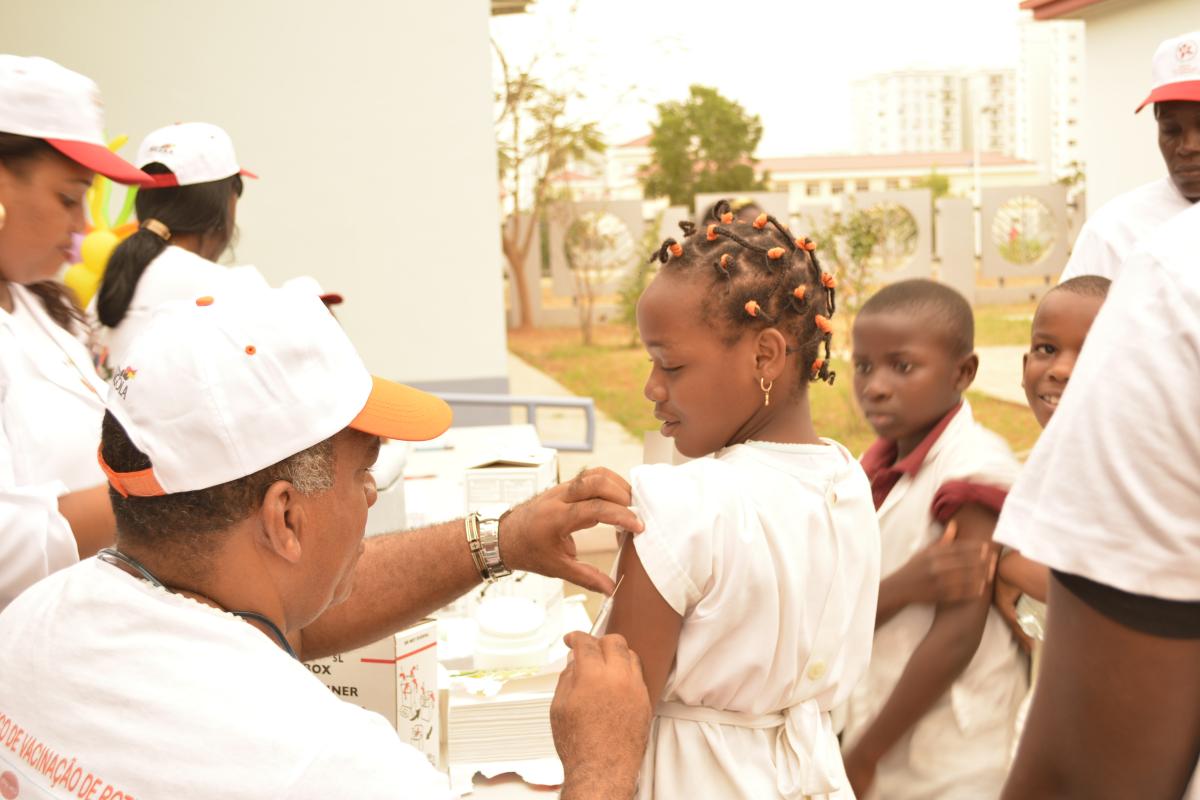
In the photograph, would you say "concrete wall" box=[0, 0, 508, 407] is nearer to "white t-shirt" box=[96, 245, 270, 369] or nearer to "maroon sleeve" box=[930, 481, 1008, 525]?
"white t-shirt" box=[96, 245, 270, 369]

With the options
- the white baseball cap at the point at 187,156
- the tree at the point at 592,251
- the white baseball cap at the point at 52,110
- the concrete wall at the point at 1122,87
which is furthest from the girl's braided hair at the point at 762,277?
the tree at the point at 592,251

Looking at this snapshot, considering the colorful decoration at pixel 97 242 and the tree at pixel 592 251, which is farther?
the tree at pixel 592 251

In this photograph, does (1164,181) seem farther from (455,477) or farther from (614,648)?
(614,648)

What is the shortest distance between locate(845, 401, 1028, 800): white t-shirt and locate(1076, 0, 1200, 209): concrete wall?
11214 mm

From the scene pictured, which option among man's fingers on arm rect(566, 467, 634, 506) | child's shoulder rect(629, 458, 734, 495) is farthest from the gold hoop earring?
man's fingers on arm rect(566, 467, 634, 506)

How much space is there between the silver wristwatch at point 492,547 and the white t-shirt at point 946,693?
0.72m

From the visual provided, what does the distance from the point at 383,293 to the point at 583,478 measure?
6.40m

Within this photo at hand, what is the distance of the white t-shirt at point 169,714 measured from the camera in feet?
4.17

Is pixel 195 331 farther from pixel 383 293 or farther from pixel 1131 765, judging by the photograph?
pixel 383 293

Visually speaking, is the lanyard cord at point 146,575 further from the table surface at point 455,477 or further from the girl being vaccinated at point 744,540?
the table surface at point 455,477

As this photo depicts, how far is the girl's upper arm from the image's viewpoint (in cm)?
165

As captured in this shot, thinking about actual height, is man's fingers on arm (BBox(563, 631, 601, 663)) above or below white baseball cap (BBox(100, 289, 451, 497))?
below

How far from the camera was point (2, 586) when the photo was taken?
1976mm

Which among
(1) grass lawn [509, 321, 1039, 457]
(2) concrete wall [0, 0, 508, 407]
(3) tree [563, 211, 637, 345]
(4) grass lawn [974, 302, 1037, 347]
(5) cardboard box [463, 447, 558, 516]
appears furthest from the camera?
(3) tree [563, 211, 637, 345]
